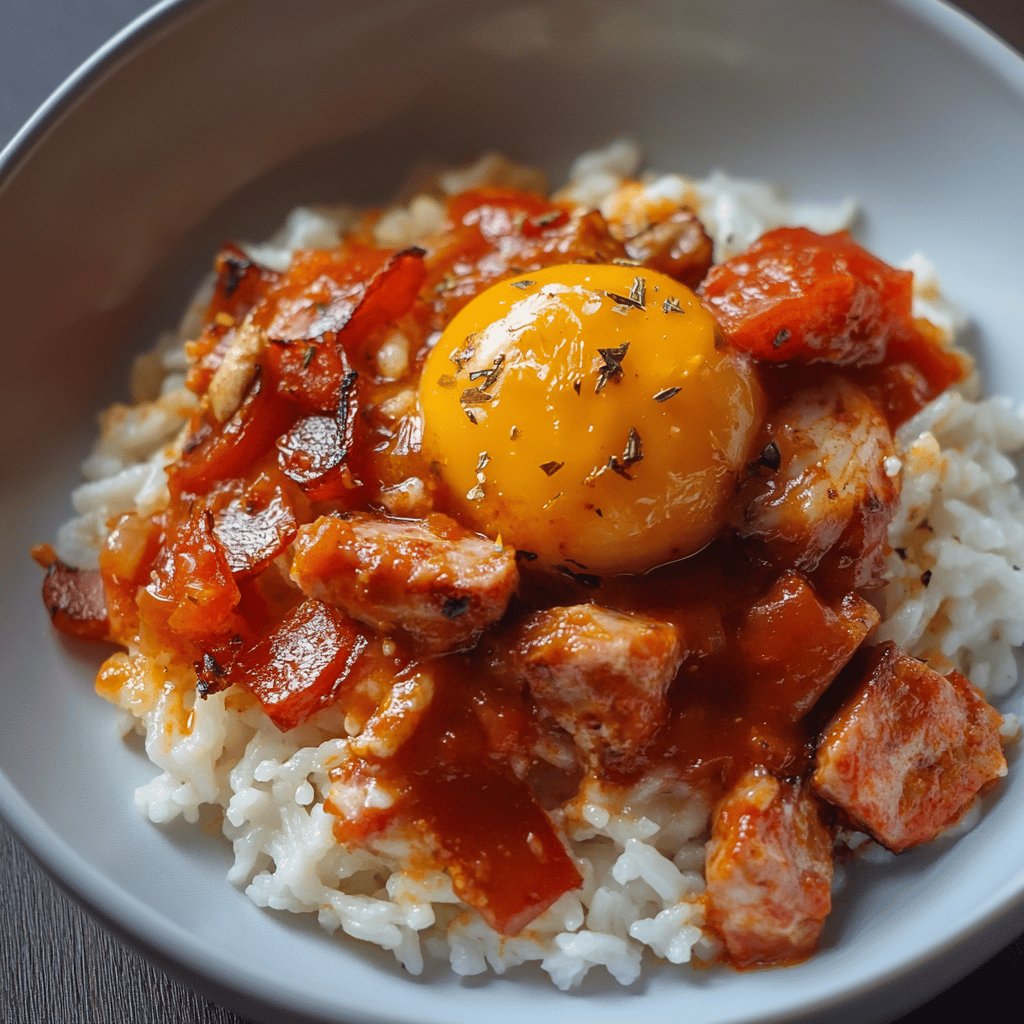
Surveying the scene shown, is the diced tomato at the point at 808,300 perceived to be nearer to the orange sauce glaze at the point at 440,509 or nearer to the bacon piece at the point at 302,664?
the orange sauce glaze at the point at 440,509

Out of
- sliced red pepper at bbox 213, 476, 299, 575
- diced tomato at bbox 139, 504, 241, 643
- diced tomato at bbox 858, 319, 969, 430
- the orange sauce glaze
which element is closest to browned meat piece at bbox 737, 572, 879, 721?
the orange sauce glaze

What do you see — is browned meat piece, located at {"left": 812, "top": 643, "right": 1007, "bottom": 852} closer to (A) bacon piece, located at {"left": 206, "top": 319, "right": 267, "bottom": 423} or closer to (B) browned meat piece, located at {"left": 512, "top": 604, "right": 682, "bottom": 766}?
(B) browned meat piece, located at {"left": 512, "top": 604, "right": 682, "bottom": 766}

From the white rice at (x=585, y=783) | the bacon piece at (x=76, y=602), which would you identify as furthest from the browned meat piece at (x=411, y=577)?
the bacon piece at (x=76, y=602)

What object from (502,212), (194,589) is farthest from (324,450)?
(502,212)

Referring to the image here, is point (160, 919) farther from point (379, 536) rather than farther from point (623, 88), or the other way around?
point (623, 88)

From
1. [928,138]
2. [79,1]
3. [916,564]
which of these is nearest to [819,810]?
[916,564]

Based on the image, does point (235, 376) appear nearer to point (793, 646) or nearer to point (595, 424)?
point (595, 424)
